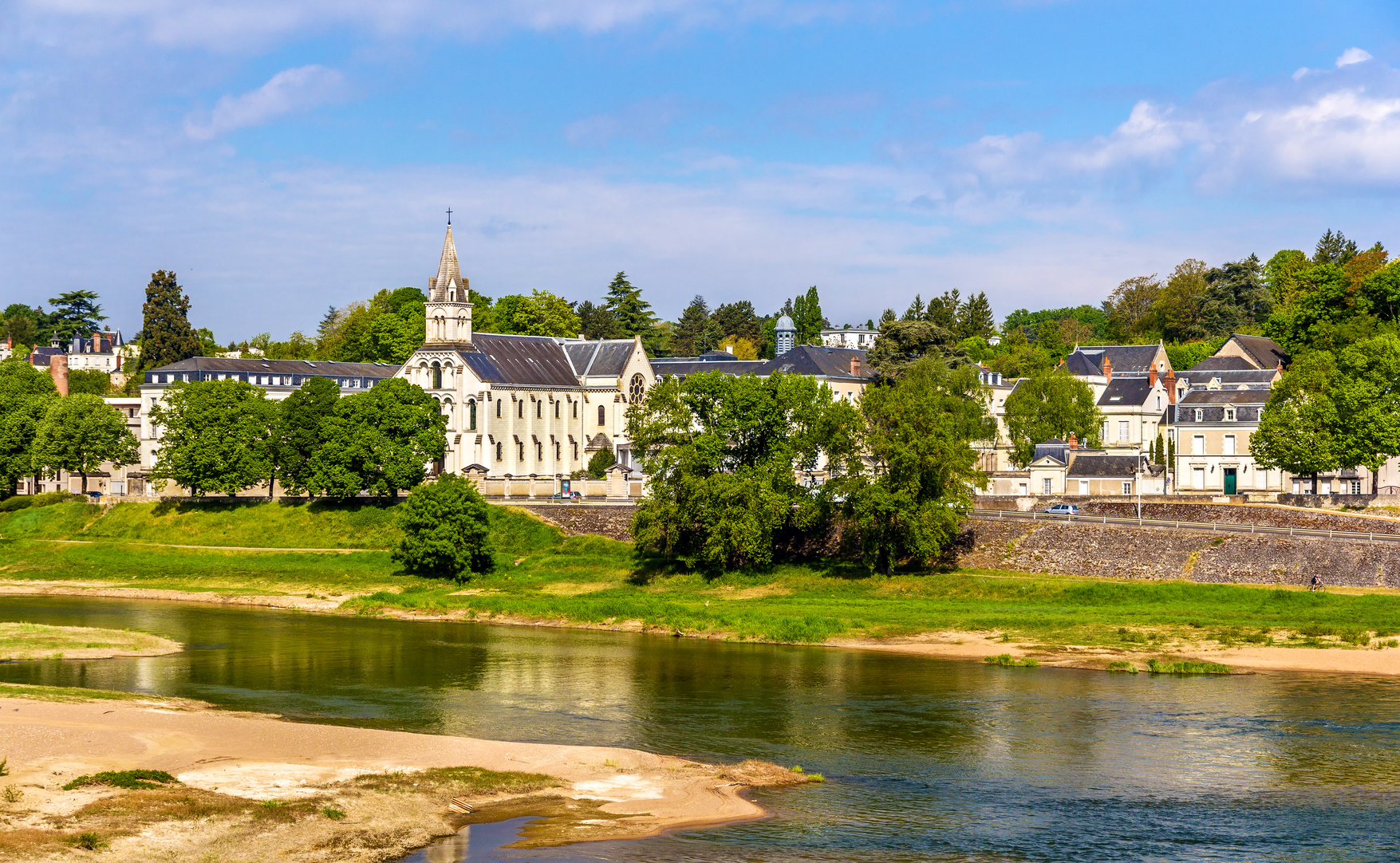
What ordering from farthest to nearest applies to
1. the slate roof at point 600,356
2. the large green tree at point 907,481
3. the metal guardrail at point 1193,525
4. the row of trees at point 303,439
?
1. the slate roof at point 600,356
2. the row of trees at point 303,439
3. the large green tree at point 907,481
4. the metal guardrail at point 1193,525

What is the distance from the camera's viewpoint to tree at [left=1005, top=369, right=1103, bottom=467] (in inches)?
4294

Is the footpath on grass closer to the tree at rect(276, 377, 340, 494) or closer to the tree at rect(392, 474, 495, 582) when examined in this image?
the tree at rect(392, 474, 495, 582)

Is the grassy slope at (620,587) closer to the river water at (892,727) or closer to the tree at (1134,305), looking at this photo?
the river water at (892,727)

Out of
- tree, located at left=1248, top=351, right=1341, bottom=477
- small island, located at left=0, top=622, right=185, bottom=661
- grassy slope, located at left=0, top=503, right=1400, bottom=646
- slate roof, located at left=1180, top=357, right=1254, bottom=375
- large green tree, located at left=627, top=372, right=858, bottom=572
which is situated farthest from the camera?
slate roof, located at left=1180, top=357, right=1254, bottom=375

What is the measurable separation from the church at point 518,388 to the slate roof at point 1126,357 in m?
42.7

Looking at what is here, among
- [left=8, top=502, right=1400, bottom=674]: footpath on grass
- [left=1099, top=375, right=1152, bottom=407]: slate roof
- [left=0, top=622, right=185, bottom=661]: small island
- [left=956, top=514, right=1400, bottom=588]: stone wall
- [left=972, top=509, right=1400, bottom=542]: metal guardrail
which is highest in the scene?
[left=1099, top=375, right=1152, bottom=407]: slate roof

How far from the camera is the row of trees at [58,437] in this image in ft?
333

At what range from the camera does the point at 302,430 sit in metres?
A: 97.1

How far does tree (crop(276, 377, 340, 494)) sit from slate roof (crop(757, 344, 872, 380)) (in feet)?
143

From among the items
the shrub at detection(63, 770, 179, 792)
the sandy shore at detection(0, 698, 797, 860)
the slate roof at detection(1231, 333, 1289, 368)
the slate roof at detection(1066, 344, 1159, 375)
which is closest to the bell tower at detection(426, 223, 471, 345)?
the slate roof at detection(1066, 344, 1159, 375)

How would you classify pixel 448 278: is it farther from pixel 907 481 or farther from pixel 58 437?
pixel 907 481

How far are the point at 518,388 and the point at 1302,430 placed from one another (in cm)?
6146

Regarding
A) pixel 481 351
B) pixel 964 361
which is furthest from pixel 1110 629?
pixel 481 351

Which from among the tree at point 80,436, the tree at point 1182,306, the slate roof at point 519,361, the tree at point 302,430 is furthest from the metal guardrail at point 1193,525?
the tree at point 1182,306
